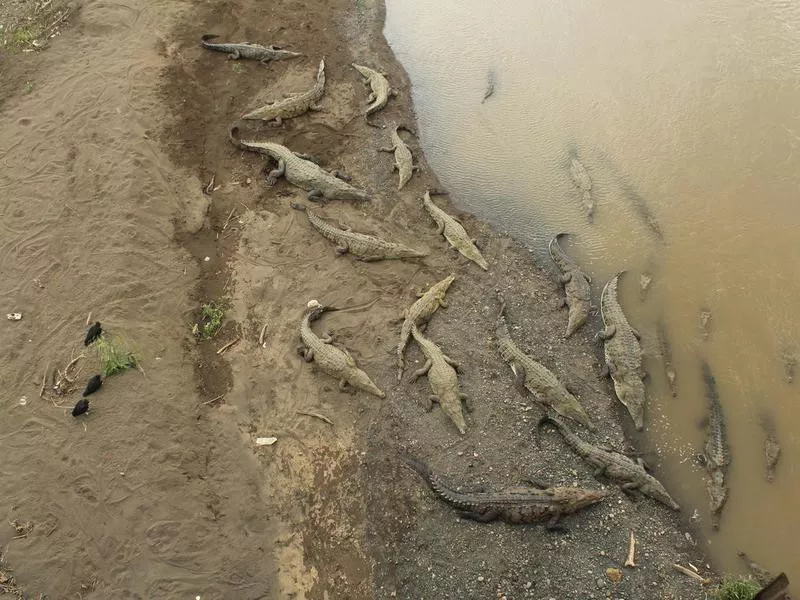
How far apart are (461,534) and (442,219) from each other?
5.96 metres

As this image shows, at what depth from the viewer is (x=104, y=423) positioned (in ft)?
27.8

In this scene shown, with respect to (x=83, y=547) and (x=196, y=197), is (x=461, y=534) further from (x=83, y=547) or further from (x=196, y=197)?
(x=196, y=197)

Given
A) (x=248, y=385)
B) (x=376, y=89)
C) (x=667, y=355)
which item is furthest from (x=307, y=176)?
(x=667, y=355)

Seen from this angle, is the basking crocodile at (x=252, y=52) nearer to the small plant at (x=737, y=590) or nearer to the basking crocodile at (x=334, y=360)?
the basking crocodile at (x=334, y=360)

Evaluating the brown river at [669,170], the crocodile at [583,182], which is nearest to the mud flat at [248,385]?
the brown river at [669,170]

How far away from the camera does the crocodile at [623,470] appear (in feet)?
24.9

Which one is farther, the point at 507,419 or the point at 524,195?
the point at 524,195

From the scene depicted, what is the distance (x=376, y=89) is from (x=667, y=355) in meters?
9.23

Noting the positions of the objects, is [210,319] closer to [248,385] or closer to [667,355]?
[248,385]

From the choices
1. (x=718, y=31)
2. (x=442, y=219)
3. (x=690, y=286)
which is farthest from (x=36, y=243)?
(x=718, y=31)

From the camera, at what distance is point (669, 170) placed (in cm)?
1123

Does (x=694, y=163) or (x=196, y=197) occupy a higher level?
(x=694, y=163)

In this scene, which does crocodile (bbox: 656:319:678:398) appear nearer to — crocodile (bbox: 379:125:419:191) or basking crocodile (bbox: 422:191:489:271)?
basking crocodile (bbox: 422:191:489:271)

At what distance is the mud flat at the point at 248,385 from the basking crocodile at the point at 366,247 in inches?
8.3
